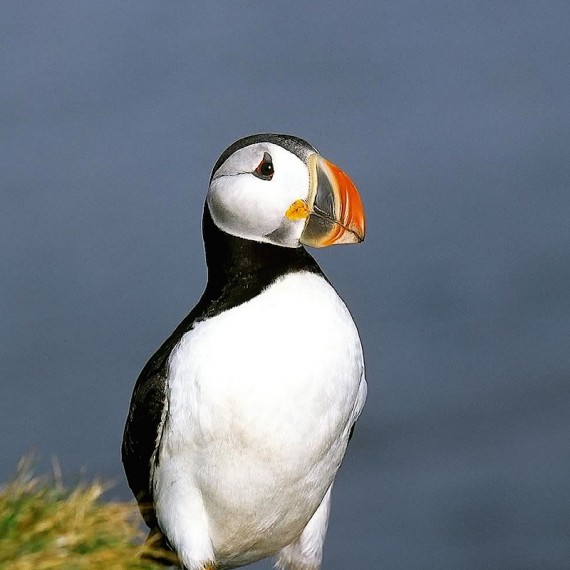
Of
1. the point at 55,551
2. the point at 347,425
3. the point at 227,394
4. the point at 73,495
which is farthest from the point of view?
the point at 347,425

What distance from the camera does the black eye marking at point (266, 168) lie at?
488 centimetres

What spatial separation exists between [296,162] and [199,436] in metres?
1.02

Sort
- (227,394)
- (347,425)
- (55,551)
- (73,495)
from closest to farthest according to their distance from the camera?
(55,551)
(73,495)
(227,394)
(347,425)

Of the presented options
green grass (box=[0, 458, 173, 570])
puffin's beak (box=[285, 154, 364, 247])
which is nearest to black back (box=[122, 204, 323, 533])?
puffin's beak (box=[285, 154, 364, 247])

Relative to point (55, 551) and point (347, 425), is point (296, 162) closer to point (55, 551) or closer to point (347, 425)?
point (347, 425)

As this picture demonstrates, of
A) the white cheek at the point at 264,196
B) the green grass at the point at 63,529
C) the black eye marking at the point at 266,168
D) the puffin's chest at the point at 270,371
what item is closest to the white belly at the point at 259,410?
the puffin's chest at the point at 270,371

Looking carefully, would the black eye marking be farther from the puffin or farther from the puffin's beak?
the puffin's beak

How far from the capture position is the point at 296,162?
4883mm

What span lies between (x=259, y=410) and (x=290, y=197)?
75cm

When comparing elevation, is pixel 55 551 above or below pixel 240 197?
below

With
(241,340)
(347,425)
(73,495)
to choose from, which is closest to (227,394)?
(241,340)

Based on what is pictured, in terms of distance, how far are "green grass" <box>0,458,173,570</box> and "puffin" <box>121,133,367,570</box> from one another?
761 millimetres

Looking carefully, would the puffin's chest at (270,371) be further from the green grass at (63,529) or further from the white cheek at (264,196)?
the green grass at (63,529)

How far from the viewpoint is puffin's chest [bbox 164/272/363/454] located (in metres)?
4.77
